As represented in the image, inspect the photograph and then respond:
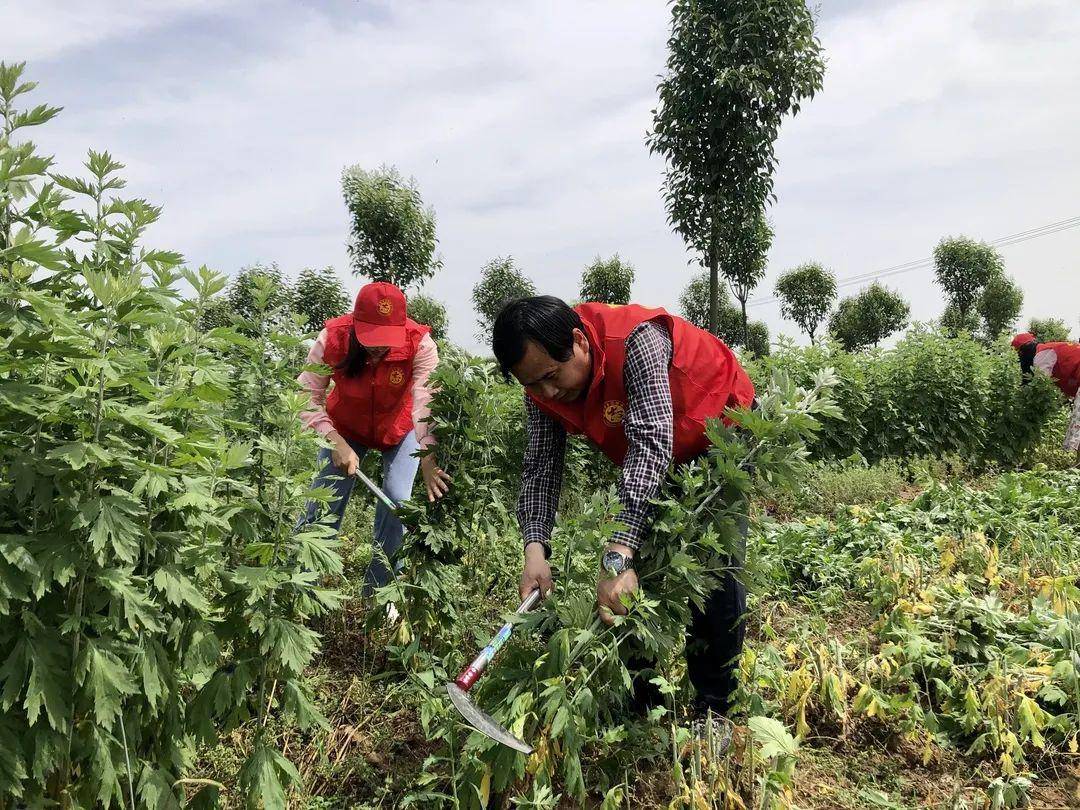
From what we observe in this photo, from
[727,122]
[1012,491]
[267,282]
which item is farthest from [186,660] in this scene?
[727,122]

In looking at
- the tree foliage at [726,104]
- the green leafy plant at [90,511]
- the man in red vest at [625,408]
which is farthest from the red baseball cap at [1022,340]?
the green leafy plant at [90,511]

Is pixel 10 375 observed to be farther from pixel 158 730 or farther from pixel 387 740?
pixel 387 740

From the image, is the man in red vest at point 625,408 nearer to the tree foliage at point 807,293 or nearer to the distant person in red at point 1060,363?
the distant person in red at point 1060,363

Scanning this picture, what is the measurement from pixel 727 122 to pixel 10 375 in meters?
11.2

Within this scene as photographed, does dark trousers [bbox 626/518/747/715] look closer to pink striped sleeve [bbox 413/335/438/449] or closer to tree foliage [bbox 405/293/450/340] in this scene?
pink striped sleeve [bbox 413/335/438/449]

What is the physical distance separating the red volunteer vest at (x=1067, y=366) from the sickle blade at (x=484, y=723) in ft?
31.8

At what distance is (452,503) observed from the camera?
312 centimetres

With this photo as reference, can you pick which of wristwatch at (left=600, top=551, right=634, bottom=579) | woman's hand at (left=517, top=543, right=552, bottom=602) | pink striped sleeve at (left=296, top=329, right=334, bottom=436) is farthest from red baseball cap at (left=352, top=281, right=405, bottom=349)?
wristwatch at (left=600, top=551, right=634, bottom=579)

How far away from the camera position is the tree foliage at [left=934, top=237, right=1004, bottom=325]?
113 feet

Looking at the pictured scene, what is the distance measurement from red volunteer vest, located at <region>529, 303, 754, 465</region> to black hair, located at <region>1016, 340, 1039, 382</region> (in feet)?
29.0

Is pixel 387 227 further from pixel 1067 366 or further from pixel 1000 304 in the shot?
pixel 1000 304

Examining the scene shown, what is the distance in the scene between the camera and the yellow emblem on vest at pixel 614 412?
2.34 meters

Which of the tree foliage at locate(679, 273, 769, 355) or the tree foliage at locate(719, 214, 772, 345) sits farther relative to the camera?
the tree foliage at locate(679, 273, 769, 355)

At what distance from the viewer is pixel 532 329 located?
6.91 feet
